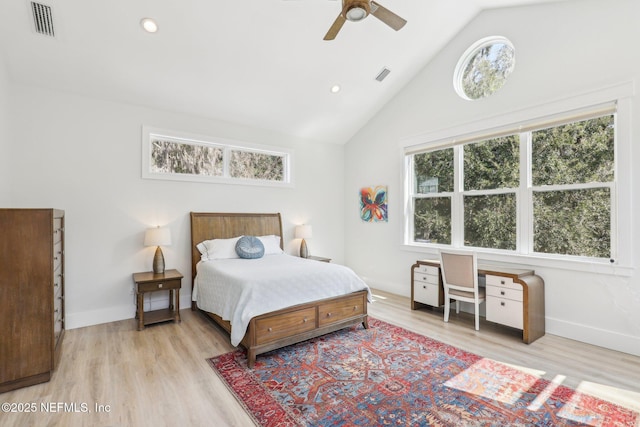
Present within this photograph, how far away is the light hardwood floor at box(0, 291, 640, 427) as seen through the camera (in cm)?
210

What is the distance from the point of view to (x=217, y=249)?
429 cm

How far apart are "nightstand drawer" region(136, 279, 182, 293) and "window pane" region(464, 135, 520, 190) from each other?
4.08 metres

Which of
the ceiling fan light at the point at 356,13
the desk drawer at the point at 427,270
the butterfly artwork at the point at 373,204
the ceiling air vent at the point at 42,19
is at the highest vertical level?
the ceiling air vent at the point at 42,19

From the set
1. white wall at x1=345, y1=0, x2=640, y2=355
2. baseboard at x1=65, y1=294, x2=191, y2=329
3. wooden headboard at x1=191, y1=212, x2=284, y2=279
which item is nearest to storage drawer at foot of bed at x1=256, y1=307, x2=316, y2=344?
wooden headboard at x1=191, y1=212, x2=284, y2=279

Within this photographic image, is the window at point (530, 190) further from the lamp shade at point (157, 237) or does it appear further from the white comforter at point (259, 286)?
the lamp shade at point (157, 237)

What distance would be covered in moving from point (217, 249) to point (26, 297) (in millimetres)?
2063

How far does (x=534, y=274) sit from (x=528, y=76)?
230cm

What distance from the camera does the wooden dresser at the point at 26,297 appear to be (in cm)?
236

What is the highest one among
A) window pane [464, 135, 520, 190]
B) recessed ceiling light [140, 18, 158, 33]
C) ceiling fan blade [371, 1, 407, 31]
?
recessed ceiling light [140, 18, 158, 33]

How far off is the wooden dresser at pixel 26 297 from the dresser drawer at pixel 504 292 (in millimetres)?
4232

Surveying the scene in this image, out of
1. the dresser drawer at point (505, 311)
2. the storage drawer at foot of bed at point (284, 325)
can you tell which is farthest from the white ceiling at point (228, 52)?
the dresser drawer at point (505, 311)

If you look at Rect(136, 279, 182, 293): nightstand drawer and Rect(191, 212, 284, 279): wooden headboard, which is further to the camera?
Rect(191, 212, 284, 279): wooden headboard

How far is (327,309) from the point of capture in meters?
3.34

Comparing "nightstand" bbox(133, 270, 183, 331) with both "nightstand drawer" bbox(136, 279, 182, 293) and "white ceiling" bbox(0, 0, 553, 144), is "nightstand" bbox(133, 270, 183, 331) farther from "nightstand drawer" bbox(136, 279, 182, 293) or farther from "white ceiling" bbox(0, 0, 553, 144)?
"white ceiling" bbox(0, 0, 553, 144)
